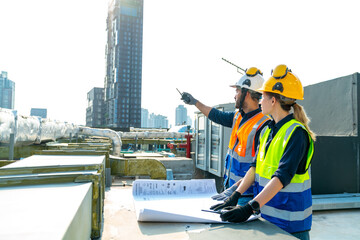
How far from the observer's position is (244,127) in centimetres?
250

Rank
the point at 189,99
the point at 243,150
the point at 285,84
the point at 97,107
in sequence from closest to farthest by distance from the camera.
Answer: the point at 285,84
the point at 243,150
the point at 189,99
the point at 97,107

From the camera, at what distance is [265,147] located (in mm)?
1819

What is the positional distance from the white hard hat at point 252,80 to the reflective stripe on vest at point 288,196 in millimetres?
1018

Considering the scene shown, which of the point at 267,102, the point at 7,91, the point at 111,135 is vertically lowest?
the point at 111,135

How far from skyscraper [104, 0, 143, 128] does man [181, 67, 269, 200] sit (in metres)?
66.8

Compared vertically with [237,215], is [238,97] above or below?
above

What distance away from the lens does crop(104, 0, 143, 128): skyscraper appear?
6812cm

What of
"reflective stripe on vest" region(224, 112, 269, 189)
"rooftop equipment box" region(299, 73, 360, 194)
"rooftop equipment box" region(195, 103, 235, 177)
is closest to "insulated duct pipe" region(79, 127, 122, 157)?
"rooftop equipment box" region(195, 103, 235, 177)

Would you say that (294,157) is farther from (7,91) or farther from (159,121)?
(159,121)

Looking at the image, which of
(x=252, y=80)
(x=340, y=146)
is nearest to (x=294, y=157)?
(x=252, y=80)

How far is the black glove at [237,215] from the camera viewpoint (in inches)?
52.1

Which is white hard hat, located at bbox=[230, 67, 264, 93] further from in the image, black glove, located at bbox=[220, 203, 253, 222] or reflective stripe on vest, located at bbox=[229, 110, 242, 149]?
black glove, located at bbox=[220, 203, 253, 222]

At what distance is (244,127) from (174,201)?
1.15 m

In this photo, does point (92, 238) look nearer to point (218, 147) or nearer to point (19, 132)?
point (19, 132)
